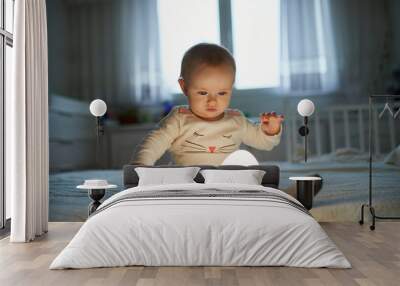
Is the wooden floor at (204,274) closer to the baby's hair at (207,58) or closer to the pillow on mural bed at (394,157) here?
the pillow on mural bed at (394,157)

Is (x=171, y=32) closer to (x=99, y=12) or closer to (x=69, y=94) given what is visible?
(x=99, y=12)

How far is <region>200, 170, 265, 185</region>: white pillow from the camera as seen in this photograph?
16.9ft

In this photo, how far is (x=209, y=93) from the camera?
5.85 metres

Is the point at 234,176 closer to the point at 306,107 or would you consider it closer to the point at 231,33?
the point at 306,107

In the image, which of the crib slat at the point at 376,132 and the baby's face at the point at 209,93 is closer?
the crib slat at the point at 376,132

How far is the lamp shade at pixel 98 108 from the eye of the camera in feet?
19.1

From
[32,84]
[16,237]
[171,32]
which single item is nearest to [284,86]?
[171,32]

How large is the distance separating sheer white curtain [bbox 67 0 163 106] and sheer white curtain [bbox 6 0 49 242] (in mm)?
940

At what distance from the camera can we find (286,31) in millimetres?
5883

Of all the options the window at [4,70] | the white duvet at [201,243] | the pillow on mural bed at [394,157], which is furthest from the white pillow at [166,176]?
the pillow on mural bed at [394,157]

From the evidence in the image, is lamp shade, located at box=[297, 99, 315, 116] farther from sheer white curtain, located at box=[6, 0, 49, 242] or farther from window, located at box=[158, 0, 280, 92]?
sheer white curtain, located at box=[6, 0, 49, 242]

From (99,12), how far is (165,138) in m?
1.81

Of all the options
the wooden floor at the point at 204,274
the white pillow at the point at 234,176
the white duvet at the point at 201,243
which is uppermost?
the white pillow at the point at 234,176

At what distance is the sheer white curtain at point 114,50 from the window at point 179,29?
0.41ft
